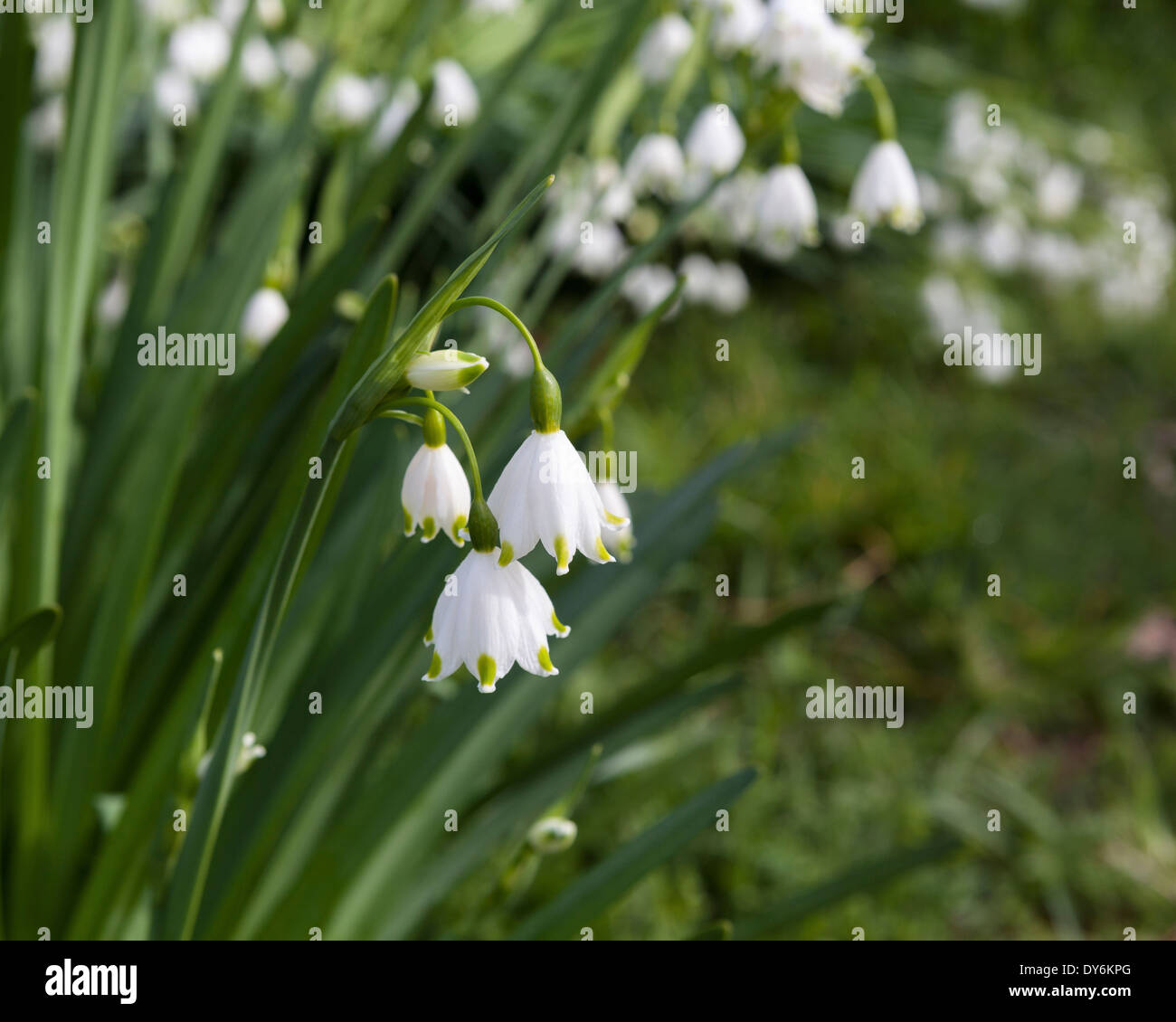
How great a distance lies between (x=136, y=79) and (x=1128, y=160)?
12.0ft

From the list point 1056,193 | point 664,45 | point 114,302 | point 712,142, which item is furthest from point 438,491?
point 1056,193

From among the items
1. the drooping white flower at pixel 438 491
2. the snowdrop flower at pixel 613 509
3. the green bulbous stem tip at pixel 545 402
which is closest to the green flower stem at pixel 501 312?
the green bulbous stem tip at pixel 545 402

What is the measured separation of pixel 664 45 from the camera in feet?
6.30

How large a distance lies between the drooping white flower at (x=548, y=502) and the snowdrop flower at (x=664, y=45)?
131cm

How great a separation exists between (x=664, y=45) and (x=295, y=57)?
1295mm

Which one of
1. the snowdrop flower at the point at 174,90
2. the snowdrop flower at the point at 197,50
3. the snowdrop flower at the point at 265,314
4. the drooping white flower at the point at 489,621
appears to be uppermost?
the snowdrop flower at the point at 197,50

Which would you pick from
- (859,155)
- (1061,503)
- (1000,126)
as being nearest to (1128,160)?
(1000,126)

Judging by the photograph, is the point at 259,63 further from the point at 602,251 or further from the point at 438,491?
the point at 438,491

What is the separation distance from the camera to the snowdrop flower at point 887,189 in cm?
163

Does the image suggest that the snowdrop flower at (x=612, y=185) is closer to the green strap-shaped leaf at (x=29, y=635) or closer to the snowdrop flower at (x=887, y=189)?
the snowdrop flower at (x=887, y=189)

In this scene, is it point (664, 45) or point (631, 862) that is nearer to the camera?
point (631, 862)

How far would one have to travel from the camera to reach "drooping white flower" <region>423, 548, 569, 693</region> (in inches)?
34.0

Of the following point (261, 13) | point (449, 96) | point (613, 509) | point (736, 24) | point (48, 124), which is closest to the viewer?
point (613, 509)

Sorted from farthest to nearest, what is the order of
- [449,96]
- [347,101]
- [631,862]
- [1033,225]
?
1. [1033,225]
2. [347,101]
3. [449,96]
4. [631,862]
